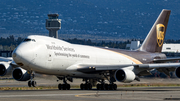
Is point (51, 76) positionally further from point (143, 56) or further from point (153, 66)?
point (143, 56)

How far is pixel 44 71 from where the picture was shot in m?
34.5

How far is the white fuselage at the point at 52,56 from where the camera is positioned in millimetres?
32675

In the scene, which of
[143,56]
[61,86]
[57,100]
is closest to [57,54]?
[61,86]

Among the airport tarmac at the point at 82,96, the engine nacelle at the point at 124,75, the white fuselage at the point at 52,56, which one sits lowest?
the airport tarmac at the point at 82,96

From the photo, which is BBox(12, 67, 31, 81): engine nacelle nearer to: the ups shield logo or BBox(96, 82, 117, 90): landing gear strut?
BBox(96, 82, 117, 90): landing gear strut

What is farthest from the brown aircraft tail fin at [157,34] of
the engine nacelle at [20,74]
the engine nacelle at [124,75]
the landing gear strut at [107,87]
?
the engine nacelle at [20,74]

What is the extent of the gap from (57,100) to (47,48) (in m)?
11.6

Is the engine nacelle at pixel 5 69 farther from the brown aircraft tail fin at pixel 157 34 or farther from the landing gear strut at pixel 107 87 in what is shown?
the brown aircraft tail fin at pixel 157 34

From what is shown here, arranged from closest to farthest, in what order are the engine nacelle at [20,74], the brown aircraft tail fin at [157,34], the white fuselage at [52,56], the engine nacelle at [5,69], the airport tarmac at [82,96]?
the airport tarmac at [82,96]
the white fuselage at [52,56]
the engine nacelle at [20,74]
the engine nacelle at [5,69]
the brown aircraft tail fin at [157,34]

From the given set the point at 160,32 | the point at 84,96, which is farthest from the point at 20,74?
the point at 160,32

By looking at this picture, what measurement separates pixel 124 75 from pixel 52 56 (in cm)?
763

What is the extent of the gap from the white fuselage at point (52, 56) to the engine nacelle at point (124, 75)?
363 centimetres

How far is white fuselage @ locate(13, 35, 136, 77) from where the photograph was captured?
3267 cm

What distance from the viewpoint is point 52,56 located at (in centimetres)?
3478
